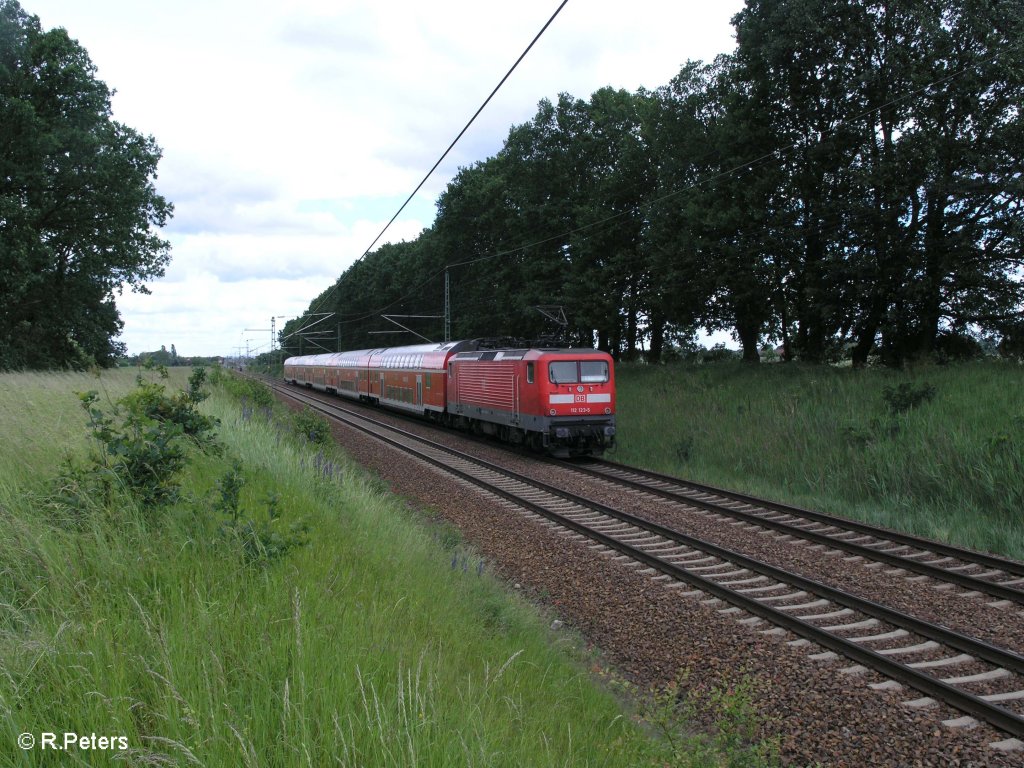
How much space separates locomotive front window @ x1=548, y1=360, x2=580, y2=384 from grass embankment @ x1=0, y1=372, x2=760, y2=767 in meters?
11.3

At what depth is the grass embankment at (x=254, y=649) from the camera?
2.74m

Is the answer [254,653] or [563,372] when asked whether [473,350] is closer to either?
[563,372]

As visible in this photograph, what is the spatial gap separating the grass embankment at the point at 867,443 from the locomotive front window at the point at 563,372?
2.72 m

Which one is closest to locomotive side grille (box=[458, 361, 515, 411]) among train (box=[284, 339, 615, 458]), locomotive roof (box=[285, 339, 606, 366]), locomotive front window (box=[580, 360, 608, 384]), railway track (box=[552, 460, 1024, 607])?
train (box=[284, 339, 615, 458])

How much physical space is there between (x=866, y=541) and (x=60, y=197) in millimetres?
28866

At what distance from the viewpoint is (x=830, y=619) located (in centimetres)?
679

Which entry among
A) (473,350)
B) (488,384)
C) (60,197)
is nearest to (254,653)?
(488,384)

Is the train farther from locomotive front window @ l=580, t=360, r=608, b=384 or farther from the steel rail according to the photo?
the steel rail

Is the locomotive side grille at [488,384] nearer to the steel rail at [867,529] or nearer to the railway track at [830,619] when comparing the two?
the steel rail at [867,529]

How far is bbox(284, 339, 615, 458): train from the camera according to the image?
17.6 metres

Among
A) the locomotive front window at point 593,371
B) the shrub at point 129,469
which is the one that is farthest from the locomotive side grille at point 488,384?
the shrub at point 129,469

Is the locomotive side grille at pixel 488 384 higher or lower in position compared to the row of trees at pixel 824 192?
lower

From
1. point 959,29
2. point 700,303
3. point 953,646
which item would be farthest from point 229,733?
point 700,303

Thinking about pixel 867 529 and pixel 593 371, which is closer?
pixel 867 529
